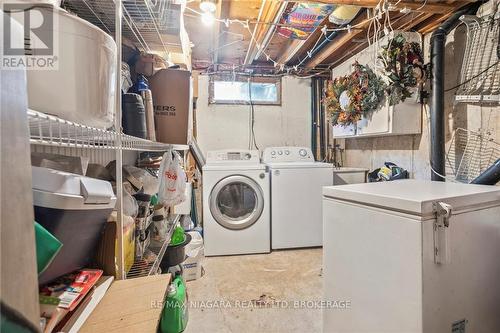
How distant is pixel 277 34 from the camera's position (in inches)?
106

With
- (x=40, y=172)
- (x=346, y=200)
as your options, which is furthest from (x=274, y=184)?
(x=40, y=172)

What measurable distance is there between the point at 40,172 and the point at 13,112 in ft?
0.60

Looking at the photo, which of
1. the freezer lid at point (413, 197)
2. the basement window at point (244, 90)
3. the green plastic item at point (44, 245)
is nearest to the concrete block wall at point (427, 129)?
the freezer lid at point (413, 197)

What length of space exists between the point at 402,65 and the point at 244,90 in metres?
2.08

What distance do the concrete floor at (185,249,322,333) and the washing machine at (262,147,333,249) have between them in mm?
210

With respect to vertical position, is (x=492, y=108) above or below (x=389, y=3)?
below

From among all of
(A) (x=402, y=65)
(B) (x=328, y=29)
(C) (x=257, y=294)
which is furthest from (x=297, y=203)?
(B) (x=328, y=29)

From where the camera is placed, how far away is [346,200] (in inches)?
53.7

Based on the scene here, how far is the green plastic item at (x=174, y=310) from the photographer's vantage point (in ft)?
4.92

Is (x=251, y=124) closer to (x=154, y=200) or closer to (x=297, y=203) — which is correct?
(x=297, y=203)

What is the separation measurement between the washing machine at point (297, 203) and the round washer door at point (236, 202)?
202mm

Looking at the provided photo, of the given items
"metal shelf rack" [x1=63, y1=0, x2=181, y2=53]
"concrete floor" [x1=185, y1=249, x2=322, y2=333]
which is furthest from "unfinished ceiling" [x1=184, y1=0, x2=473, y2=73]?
"concrete floor" [x1=185, y1=249, x2=322, y2=333]

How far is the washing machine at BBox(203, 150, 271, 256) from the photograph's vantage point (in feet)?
9.44

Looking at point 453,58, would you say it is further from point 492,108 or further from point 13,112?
point 13,112
